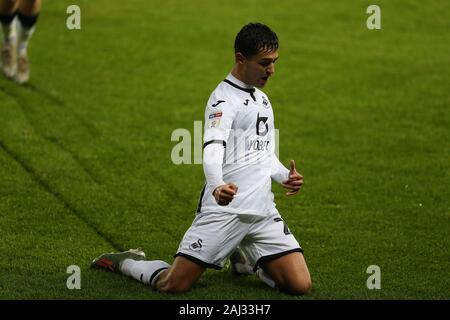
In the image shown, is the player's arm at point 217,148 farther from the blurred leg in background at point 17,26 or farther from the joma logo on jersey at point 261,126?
the blurred leg in background at point 17,26

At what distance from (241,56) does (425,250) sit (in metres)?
2.38

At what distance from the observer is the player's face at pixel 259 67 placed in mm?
6168

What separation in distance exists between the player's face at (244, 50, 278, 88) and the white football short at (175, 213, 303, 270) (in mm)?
884

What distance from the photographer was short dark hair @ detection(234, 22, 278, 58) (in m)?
6.14

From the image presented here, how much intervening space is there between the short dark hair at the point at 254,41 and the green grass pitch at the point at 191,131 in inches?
62.7

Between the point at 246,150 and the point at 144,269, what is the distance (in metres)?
1.06

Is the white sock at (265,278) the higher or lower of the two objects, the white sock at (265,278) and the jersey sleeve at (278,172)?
the lower

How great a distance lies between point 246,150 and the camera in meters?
6.29

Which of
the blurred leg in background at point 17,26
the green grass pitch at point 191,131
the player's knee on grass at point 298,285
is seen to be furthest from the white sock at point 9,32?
the player's knee on grass at point 298,285

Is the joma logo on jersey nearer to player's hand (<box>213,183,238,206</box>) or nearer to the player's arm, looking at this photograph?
the player's arm

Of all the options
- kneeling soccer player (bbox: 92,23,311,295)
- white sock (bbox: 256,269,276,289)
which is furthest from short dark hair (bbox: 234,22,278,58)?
white sock (bbox: 256,269,276,289)

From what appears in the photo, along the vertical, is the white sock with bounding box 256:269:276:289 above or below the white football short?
below

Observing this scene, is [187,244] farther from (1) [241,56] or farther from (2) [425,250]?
(2) [425,250]
